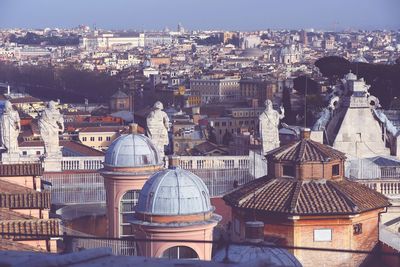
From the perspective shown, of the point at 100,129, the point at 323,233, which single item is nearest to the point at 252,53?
the point at 100,129

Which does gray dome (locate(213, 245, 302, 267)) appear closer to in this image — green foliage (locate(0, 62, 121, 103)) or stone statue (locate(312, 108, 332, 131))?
stone statue (locate(312, 108, 332, 131))

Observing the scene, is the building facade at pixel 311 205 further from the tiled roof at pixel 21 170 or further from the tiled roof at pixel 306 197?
the tiled roof at pixel 21 170

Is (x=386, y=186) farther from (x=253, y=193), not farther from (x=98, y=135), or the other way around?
(x=98, y=135)

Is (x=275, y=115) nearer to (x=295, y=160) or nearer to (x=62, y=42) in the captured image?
(x=295, y=160)

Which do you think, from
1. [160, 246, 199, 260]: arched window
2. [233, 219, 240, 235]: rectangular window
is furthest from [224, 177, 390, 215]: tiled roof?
[160, 246, 199, 260]: arched window

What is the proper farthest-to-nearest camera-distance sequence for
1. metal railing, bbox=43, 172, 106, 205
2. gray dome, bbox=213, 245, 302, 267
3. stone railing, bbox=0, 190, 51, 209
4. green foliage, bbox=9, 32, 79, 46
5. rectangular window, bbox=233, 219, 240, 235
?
green foliage, bbox=9, 32, 79, 46, metal railing, bbox=43, 172, 106, 205, rectangular window, bbox=233, 219, 240, 235, stone railing, bbox=0, 190, 51, 209, gray dome, bbox=213, 245, 302, 267

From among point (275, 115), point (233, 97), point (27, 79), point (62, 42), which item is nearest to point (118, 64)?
point (27, 79)

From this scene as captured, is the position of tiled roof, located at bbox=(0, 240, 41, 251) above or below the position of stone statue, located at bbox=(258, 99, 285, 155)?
below
